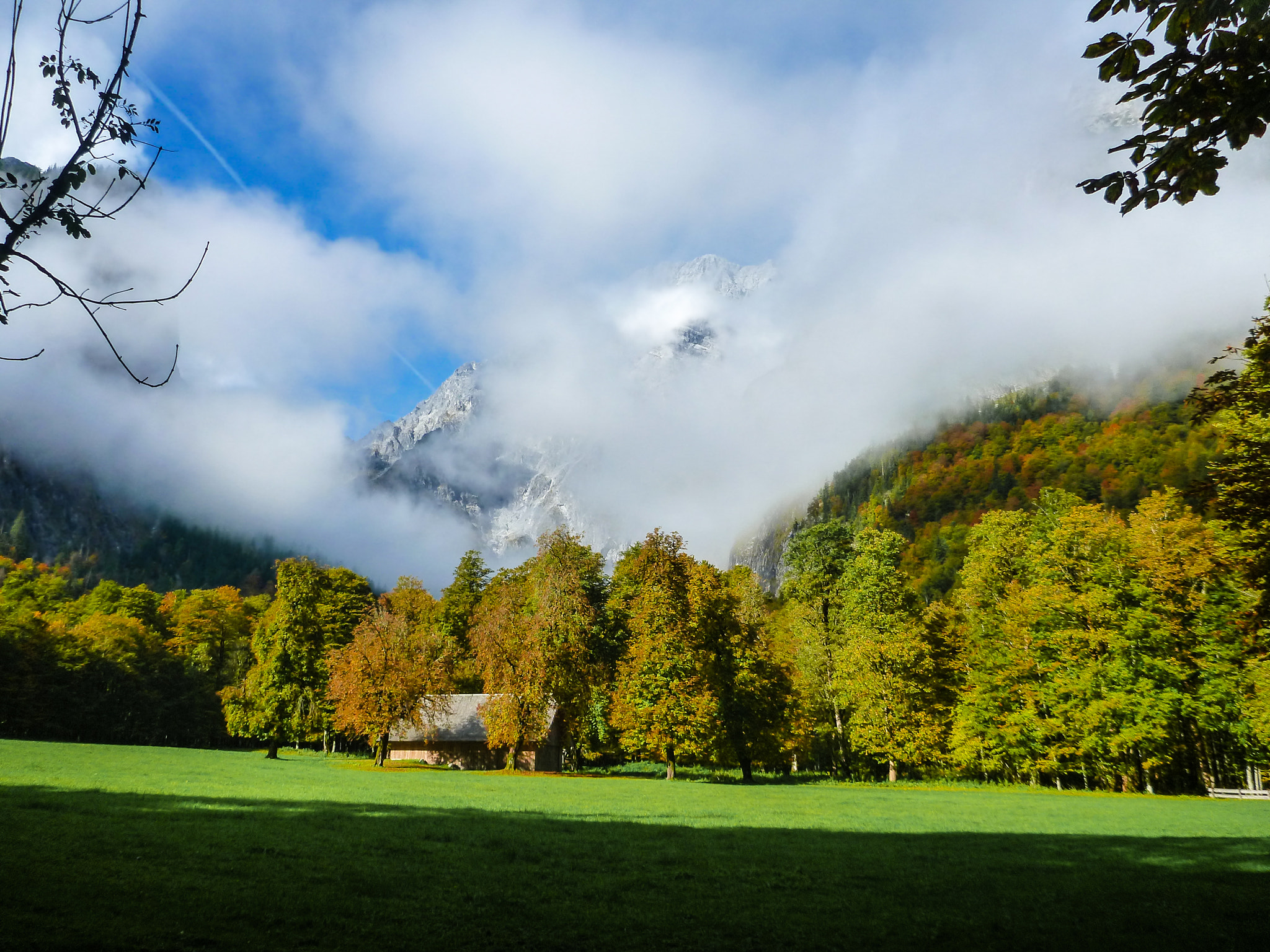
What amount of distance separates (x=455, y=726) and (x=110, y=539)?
543ft

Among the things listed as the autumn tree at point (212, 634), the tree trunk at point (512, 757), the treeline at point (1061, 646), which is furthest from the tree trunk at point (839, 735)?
the autumn tree at point (212, 634)

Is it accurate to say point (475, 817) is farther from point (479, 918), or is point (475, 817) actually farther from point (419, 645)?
point (419, 645)

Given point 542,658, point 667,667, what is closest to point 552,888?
point 667,667

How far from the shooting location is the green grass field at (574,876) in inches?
270

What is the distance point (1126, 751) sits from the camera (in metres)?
32.3

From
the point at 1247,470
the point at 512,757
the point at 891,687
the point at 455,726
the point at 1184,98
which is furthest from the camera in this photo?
the point at 455,726

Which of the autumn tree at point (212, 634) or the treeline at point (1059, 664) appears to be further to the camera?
the autumn tree at point (212, 634)

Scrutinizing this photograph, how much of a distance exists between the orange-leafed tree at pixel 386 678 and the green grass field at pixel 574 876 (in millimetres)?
21990

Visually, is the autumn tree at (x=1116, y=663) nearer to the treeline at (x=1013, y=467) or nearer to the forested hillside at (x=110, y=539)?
the treeline at (x=1013, y=467)

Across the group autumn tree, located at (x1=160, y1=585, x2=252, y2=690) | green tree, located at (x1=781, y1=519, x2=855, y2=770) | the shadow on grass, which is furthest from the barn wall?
the shadow on grass

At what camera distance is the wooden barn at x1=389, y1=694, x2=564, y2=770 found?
4659 centimetres

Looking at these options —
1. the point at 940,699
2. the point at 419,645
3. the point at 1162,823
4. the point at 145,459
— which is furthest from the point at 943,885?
the point at 145,459

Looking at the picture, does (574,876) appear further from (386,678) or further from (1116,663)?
(386,678)

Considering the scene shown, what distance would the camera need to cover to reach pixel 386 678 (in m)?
41.5
